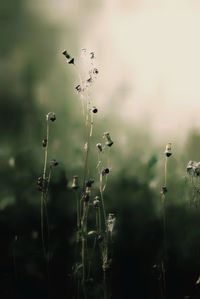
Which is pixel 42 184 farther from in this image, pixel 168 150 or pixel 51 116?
pixel 168 150

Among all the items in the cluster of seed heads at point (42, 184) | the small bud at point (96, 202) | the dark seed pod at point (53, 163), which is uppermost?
the dark seed pod at point (53, 163)

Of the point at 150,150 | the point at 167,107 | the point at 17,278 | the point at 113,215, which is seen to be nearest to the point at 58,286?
the point at 17,278

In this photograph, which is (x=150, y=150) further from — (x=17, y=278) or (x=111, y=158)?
(x=17, y=278)

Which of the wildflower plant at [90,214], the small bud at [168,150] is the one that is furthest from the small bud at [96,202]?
the small bud at [168,150]

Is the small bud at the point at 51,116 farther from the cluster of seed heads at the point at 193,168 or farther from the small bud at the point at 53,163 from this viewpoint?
the cluster of seed heads at the point at 193,168

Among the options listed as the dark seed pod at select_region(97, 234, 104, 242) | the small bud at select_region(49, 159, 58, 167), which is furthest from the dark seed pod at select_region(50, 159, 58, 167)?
the dark seed pod at select_region(97, 234, 104, 242)

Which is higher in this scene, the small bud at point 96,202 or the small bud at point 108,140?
the small bud at point 108,140

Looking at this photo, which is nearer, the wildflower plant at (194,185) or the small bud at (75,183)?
the small bud at (75,183)

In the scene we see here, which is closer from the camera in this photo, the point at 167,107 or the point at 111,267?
the point at 111,267
